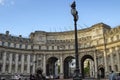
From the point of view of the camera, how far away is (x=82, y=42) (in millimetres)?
88375

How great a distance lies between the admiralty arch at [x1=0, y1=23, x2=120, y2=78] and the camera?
77.8 metres

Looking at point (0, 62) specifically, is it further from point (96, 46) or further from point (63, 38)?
point (96, 46)

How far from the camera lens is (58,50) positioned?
295 ft

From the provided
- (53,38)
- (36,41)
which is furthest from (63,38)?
(36,41)

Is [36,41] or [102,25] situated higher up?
[102,25]

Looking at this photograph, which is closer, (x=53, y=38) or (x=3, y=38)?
(x=3, y=38)

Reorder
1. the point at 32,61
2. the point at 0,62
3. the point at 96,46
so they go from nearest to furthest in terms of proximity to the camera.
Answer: the point at 0,62, the point at 96,46, the point at 32,61

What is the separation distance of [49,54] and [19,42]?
589 inches

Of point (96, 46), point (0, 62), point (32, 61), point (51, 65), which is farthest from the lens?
point (51, 65)

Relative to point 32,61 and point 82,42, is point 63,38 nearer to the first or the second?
point 82,42

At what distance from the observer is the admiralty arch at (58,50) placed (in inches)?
3061

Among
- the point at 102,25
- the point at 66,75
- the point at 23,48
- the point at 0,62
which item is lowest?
the point at 66,75

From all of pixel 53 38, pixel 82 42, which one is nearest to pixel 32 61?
pixel 53 38

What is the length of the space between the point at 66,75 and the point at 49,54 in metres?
13.1
